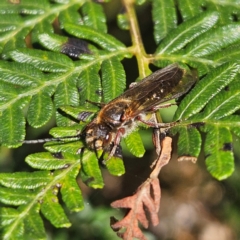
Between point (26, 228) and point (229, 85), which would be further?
point (229, 85)

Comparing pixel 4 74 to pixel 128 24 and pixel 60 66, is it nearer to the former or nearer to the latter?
pixel 60 66

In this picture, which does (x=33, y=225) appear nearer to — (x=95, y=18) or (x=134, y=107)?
(x=134, y=107)

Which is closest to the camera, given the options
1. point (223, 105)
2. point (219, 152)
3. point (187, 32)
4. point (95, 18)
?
point (219, 152)

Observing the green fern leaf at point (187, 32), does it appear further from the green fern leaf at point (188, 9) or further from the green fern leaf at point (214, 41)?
the green fern leaf at point (188, 9)

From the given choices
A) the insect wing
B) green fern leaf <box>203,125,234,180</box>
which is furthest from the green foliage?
the insect wing

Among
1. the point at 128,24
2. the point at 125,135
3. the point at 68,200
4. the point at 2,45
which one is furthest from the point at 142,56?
the point at 68,200

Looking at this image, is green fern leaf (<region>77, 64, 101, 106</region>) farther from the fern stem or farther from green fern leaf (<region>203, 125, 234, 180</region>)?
green fern leaf (<region>203, 125, 234, 180</region>)

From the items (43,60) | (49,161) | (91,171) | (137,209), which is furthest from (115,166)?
(43,60)
